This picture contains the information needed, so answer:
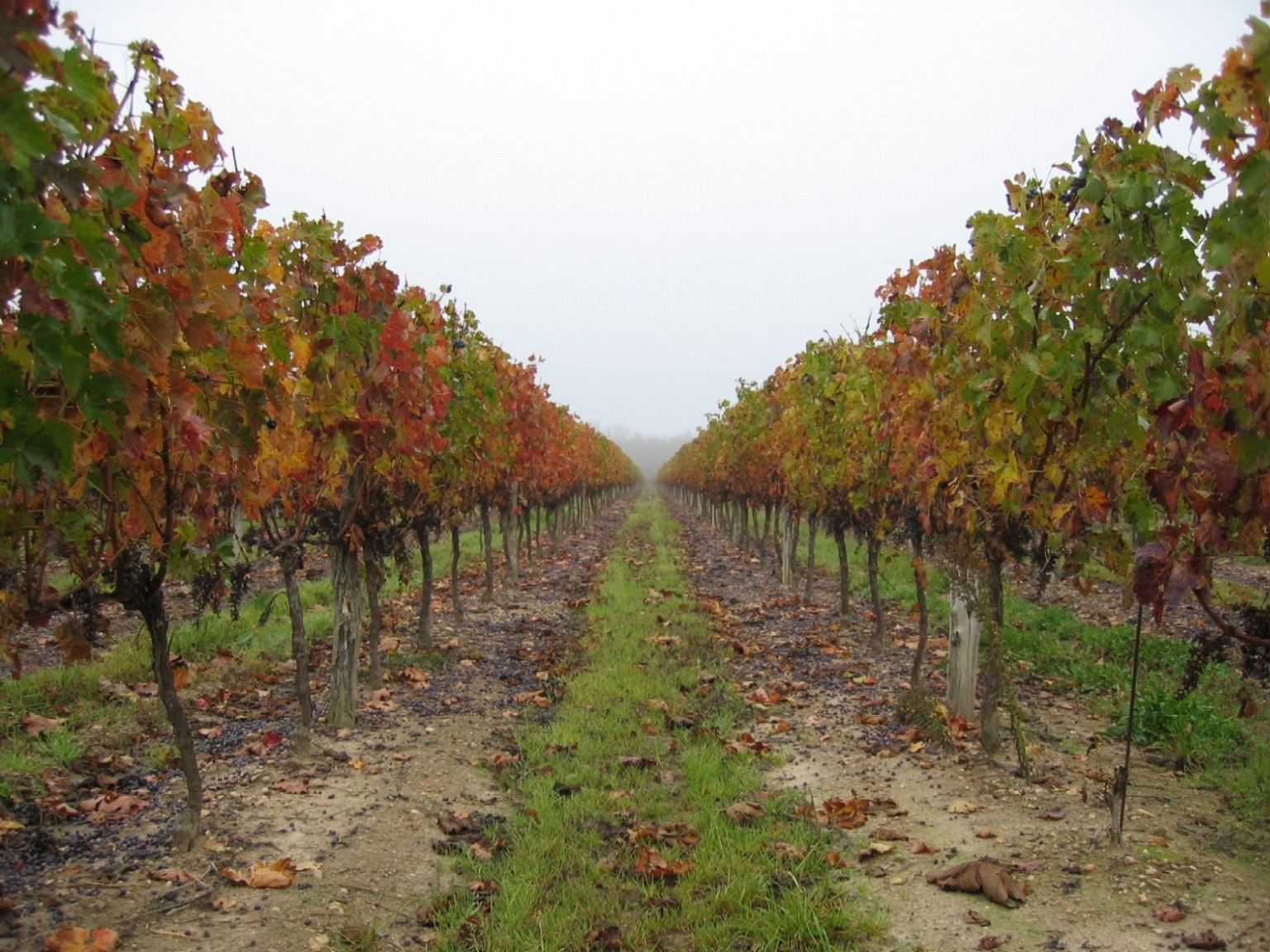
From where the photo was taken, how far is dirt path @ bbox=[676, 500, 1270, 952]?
145 inches

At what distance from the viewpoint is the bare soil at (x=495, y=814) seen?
3.64 meters

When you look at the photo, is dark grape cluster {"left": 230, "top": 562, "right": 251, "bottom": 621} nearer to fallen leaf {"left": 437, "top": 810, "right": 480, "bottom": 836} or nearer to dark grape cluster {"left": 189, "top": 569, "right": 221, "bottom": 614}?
dark grape cluster {"left": 189, "top": 569, "right": 221, "bottom": 614}

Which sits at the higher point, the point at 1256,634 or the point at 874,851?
the point at 1256,634

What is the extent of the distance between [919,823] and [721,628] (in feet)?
20.2

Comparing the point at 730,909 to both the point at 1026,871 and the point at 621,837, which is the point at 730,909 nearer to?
the point at 621,837

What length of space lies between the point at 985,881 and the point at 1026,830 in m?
0.87

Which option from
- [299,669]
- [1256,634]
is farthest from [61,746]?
[1256,634]

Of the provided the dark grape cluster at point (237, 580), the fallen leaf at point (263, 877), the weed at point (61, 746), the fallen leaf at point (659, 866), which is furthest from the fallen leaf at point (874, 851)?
the weed at point (61, 746)

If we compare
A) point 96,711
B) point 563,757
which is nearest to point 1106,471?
point 563,757

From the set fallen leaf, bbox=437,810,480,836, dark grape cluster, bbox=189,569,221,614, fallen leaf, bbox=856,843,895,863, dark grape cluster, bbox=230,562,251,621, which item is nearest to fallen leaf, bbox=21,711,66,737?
dark grape cluster, bbox=230,562,251,621

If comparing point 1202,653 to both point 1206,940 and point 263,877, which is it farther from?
point 263,877

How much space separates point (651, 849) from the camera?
183 inches

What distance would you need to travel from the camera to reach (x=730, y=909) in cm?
406

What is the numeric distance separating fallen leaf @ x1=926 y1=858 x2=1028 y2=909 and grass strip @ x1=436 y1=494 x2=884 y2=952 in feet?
1.46
